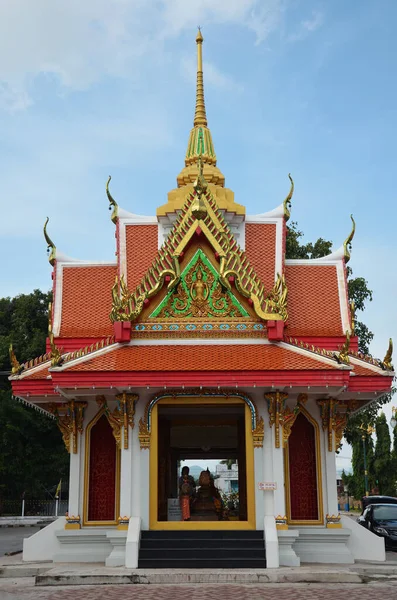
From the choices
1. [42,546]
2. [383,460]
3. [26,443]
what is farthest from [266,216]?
[383,460]

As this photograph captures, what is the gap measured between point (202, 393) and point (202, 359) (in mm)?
642

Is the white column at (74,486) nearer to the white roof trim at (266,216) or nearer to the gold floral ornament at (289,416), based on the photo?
the gold floral ornament at (289,416)

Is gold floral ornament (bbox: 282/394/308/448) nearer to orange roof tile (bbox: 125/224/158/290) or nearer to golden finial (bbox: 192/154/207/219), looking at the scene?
golden finial (bbox: 192/154/207/219)

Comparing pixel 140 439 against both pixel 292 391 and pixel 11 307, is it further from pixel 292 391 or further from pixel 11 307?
pixel 11 307

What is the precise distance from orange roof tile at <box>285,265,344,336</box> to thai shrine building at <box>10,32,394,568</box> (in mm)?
32

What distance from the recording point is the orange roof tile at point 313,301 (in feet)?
45.7

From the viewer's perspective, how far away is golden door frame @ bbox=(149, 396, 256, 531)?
1144cm

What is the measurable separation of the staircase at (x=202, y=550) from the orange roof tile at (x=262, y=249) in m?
5.27

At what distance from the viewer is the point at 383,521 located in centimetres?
1822

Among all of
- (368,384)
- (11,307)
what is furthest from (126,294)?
(11,307)

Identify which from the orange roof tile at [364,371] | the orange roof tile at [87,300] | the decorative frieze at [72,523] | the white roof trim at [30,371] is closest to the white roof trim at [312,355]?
the orange roof tile at [364,371]

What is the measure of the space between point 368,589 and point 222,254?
6.34 m

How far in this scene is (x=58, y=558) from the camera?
12.1 metres

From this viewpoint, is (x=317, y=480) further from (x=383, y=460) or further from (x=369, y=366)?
(x=383, y=460)
